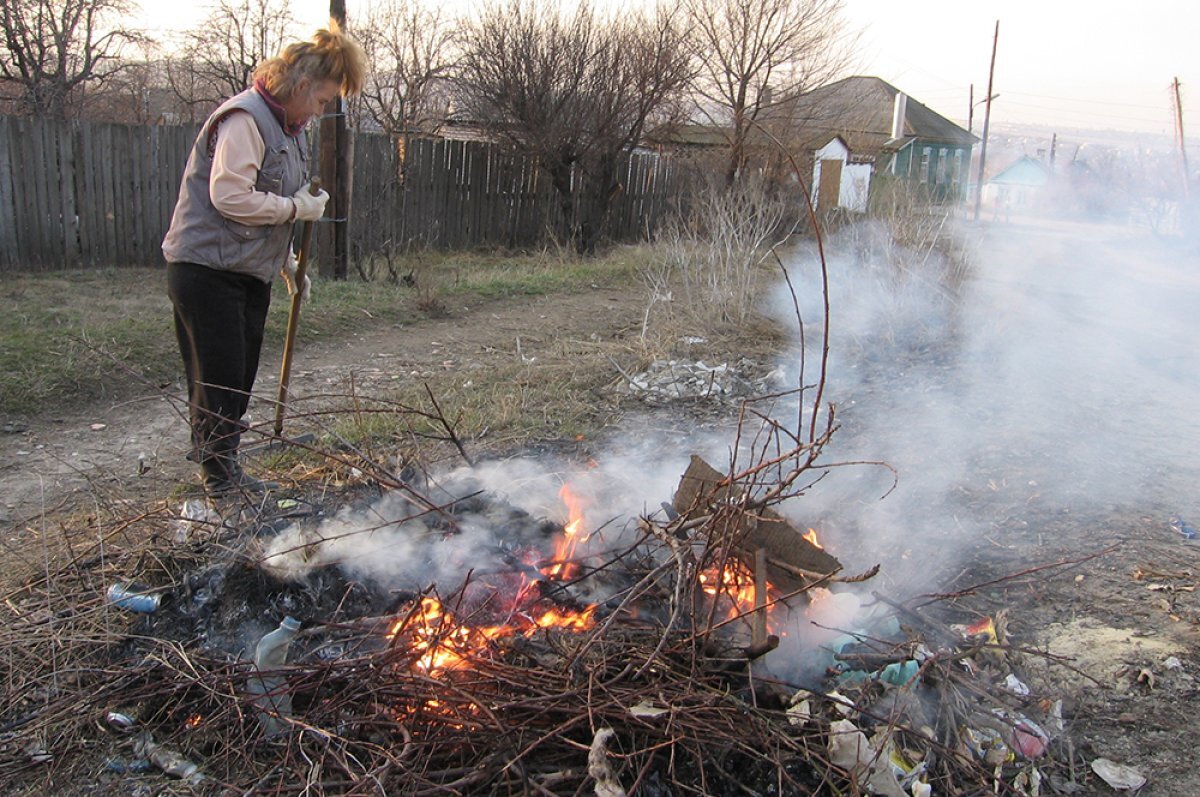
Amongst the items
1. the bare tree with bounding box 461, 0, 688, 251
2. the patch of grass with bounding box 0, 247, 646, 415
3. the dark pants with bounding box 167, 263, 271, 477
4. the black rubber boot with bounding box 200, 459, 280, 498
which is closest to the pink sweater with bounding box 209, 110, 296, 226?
the dark pants with bounding box 167, 263, 271, 477

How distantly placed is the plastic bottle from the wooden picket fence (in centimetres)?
742

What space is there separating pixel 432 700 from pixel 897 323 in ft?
18.5

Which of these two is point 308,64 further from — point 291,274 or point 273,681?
point 273,681

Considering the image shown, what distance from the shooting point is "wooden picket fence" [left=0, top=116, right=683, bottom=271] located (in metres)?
8.07

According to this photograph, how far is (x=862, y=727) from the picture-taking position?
2.24 metres

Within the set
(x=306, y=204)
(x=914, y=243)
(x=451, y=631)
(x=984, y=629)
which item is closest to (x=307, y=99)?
(x=306, y=204)

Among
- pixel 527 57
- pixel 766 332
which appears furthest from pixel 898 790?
pixel 527 57

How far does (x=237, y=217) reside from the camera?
3.02 metres

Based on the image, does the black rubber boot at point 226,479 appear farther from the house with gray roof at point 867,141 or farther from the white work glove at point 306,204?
the house with gray roof at point 867,141

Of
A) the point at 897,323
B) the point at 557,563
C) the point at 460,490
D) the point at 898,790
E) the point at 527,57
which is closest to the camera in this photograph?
the point at 898,790

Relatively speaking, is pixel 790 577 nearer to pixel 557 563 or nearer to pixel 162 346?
pixel 557 563

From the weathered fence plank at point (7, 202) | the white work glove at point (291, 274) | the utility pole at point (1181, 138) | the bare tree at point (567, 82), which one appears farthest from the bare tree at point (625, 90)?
the utility pole at point (1181, 138)

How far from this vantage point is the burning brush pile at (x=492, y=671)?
Answer: 2033 millimetres

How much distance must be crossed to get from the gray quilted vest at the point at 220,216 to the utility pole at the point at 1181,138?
23421 millimetres
